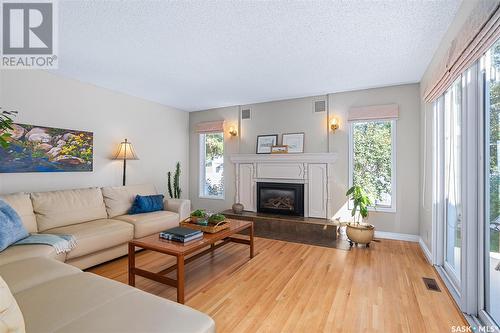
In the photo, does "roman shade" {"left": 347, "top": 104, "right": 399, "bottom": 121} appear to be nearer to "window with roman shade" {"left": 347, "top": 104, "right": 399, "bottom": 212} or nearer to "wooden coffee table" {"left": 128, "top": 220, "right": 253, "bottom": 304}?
"window with roman shade" {"left": 347, "top": 104, "right": 399, "bottom": 212}

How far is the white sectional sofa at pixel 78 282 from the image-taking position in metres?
1.05

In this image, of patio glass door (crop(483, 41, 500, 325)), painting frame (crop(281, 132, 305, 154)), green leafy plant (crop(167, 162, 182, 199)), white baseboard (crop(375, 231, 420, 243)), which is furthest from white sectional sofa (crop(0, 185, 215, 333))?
white baseboard (crop(375, 231, 420, 243))

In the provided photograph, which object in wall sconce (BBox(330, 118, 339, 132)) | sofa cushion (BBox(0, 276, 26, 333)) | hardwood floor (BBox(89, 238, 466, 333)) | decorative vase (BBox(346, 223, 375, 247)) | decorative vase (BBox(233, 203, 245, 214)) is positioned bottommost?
hardwood floor (BBox(89, 238, 466, 333))

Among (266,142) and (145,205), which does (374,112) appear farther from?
(145,205)

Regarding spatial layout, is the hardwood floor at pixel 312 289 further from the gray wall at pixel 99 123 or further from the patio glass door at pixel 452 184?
A: the gray wall at pixel 99 123

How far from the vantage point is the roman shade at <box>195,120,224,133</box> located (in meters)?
5.18

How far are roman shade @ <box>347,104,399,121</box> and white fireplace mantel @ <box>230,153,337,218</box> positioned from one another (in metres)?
0.73

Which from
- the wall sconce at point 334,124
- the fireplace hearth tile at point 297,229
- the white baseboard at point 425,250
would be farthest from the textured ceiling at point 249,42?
the white baseboard at point 425,250

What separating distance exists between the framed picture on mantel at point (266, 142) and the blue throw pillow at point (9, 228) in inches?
142

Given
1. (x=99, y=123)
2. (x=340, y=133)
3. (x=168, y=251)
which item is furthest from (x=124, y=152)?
(x=340, y=133)

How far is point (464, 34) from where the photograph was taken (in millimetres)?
1667

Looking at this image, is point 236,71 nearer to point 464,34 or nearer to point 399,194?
point 464,34

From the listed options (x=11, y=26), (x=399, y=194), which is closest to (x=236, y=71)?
(x=11, y=26)

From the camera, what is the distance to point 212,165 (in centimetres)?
547
